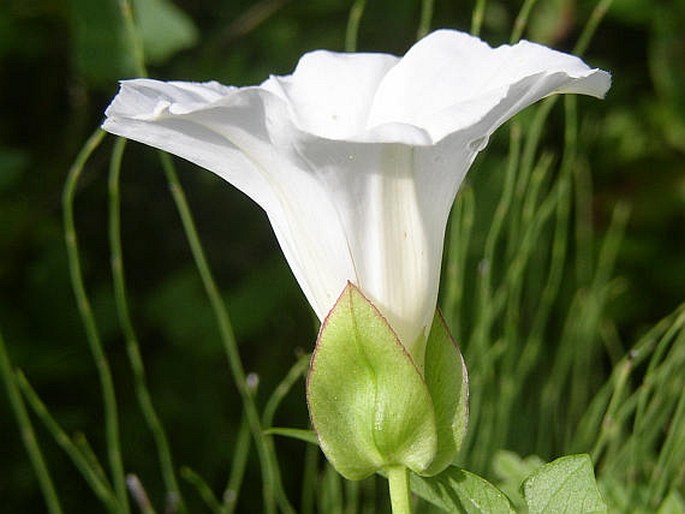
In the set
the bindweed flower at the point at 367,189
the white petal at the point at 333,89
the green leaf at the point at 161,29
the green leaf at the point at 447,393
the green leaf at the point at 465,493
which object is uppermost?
the green leaf at the point at 161,29

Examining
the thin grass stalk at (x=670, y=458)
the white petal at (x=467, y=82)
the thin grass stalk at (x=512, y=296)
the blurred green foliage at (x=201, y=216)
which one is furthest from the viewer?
the blurred green foliage at (x=201, y=216)

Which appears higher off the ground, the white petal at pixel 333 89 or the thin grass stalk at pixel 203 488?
the white petal at pixel 333 89

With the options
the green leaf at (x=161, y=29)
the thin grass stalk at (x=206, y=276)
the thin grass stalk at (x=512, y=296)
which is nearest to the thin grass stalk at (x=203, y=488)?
the thin grass stalk at (x=206, y=276)

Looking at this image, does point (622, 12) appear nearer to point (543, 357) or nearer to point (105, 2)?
point (543, 357)

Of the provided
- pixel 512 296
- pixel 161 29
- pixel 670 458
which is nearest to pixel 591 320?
pixel 512 296

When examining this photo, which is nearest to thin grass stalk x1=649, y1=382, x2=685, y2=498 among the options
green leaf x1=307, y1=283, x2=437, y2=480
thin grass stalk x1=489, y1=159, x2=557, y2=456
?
thin grass stalk x1=489, y1=159, x2=557, y2=456

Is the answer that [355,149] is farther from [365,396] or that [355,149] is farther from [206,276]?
[206,276]

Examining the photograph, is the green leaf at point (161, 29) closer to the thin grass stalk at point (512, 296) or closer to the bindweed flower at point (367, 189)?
the thin grass stalk at point (512, 296)
